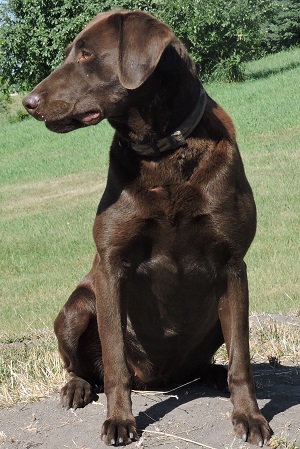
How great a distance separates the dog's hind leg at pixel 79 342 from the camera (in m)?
4.54

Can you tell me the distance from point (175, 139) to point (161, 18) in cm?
2120

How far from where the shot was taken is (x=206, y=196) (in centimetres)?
395

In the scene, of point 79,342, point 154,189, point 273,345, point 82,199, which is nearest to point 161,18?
point 82,199

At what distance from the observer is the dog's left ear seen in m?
3.80

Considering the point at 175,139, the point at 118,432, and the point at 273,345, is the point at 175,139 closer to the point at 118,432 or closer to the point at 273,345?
the point at 118,432

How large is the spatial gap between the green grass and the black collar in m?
4.13

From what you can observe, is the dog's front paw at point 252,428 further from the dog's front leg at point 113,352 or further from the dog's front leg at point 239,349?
the dog's front leg at point 113,352

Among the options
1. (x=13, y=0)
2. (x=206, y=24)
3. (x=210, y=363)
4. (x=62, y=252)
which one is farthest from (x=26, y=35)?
(x=210, y=363)

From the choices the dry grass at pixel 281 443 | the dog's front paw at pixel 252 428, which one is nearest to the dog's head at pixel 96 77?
the dog's front paw at pixel 252 428

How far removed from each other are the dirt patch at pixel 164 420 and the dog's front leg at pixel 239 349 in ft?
0.38

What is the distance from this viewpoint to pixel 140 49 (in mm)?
3816

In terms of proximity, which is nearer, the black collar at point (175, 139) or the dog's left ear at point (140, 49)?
the dog's left ear at point (140, 49)

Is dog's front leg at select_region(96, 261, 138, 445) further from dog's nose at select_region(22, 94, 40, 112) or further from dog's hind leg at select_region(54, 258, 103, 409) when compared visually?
dog's nose at select_region(22, 94, 40, 112)

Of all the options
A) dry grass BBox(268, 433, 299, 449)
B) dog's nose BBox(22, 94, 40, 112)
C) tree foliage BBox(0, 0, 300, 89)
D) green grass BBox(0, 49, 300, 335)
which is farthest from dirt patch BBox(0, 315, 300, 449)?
tree foliage BBox(0, 0, 300, 89)
